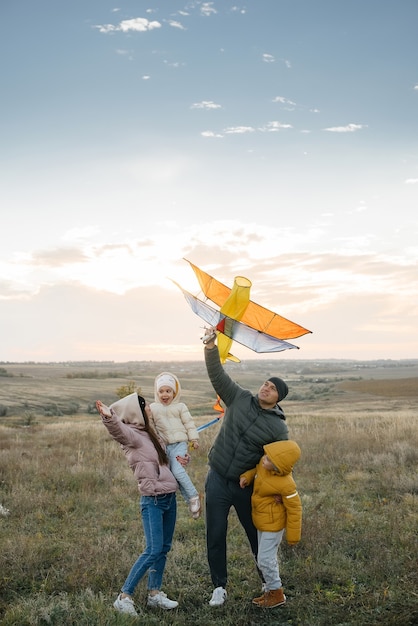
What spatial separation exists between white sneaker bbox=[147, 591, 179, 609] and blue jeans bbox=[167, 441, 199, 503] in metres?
0.92

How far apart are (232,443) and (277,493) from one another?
1.84ft

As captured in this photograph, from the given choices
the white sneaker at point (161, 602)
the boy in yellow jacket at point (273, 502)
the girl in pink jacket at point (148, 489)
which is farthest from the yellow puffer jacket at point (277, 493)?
the white sneaker at point (161, 602)

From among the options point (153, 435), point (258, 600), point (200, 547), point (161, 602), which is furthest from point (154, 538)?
point (200, 547)

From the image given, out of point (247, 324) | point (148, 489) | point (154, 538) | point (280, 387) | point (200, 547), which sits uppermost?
point (247, 324)

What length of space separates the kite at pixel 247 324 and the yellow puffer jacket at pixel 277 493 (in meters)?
0.91

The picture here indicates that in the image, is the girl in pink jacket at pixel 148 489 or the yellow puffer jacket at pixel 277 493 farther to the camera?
the girl in pink jacket at pixel 148 489

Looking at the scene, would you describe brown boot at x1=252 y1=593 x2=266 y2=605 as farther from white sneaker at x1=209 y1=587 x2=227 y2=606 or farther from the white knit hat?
the white knit hat

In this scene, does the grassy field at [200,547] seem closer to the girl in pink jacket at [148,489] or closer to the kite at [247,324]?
the girl in pink jacket at [148,489]

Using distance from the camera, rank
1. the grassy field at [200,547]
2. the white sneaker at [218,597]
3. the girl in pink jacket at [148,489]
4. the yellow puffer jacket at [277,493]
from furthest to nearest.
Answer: the white sneaker at [218,597] → the grassy field at [200,547] → the girl in pink jacket at [148,489] → the yellow puffer jacket at [277,493]

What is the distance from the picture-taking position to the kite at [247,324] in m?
4.38

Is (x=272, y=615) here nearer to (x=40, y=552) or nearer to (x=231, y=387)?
(x=231, y=387)

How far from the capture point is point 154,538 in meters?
4.24

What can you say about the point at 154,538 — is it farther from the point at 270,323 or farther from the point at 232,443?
the point at 270,323

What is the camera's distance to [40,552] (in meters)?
5.83
